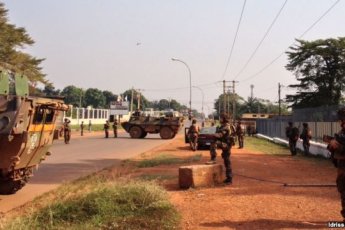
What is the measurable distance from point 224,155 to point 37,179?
5308mm

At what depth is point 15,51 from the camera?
37.8 metres

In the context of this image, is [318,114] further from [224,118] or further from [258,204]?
[258,204]

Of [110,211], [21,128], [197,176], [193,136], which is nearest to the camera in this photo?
[110,211]

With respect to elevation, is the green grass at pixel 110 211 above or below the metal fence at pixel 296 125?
below

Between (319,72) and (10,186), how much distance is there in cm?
4530

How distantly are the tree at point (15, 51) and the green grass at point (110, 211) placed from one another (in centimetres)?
3004

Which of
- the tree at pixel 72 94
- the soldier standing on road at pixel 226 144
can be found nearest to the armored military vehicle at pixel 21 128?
the soldier standing on road at pixel 226 144

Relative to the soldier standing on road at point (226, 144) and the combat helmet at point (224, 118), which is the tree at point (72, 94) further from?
the soldier standing on road at point (226, 144)

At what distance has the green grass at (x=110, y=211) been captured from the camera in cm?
669

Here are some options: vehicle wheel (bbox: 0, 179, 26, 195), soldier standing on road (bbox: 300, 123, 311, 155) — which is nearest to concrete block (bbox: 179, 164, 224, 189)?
vehicle wheel (bbox: 0, 179, 26, 195)

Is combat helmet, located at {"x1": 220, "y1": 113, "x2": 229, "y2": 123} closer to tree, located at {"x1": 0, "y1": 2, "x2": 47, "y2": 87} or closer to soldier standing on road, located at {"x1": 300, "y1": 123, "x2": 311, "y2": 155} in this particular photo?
soldier standing on road, located at {"x1": 300, "y1": 123, "x2": 311, "y2": 155}

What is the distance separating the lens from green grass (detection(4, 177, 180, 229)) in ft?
21.9

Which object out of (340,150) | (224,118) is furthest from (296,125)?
(340,150)

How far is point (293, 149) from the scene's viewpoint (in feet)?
70.4
